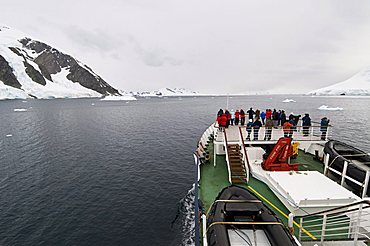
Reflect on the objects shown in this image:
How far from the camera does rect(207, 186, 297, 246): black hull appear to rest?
5621 millimetres

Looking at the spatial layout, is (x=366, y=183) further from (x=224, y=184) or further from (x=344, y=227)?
(x=224, y=184)

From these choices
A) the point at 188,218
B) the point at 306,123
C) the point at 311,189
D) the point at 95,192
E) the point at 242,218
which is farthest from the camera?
the point at 95,192

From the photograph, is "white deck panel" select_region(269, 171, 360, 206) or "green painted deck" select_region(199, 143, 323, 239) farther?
"green painted deck" select_region(199, 143, 323, 239)

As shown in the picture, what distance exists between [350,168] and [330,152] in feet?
6.41

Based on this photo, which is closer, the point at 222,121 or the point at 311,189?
the point at 311,189

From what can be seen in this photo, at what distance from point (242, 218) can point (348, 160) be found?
281 inches

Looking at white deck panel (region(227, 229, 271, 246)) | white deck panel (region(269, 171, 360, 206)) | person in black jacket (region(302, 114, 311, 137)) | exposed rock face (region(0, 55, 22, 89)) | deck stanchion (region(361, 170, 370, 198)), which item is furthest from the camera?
exposed rock face (region(0, 55, 22, 89))

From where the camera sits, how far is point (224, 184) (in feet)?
36.9

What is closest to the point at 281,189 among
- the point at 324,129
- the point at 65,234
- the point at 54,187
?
the point at 324,129

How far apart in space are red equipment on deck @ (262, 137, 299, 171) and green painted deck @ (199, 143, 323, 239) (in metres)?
1.19

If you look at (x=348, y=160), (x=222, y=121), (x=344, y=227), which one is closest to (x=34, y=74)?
(x=222, y=121)

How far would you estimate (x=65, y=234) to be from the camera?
12266 millimetres

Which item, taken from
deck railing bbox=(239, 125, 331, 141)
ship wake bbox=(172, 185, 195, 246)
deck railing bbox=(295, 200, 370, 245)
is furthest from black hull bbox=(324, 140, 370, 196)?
ship wake bbox=(172, 185, 195, 246)

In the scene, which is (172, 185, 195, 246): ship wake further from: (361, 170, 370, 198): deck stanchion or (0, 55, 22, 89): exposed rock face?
(0, 55, 22, 89): exposed rock face
